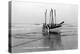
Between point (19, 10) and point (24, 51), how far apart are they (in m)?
0.47

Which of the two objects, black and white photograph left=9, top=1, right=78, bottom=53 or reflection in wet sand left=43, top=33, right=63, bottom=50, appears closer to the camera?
black and white photograph left=9, top=1, right=78, bottom=53

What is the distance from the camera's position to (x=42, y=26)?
2396 mm

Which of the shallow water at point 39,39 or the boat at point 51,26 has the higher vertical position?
the boat at point 51,26

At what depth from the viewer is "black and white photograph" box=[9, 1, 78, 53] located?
2.27 meters

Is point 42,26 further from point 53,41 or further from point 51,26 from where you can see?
point 53,41

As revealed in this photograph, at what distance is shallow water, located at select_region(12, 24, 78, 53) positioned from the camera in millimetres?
2285

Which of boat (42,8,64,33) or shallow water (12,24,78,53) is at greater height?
boat (42,8,64,33)

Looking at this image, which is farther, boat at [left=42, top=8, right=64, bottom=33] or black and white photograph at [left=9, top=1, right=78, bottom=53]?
boat at [left=42, top=8, right=64, bottom=33]

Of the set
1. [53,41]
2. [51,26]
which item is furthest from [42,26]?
[53,41]

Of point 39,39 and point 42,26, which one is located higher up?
point 42,26

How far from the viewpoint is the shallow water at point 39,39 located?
7.50 feet

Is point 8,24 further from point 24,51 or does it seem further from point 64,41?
point 64,41

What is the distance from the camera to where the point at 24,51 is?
2297 mm

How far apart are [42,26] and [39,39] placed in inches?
6.2
